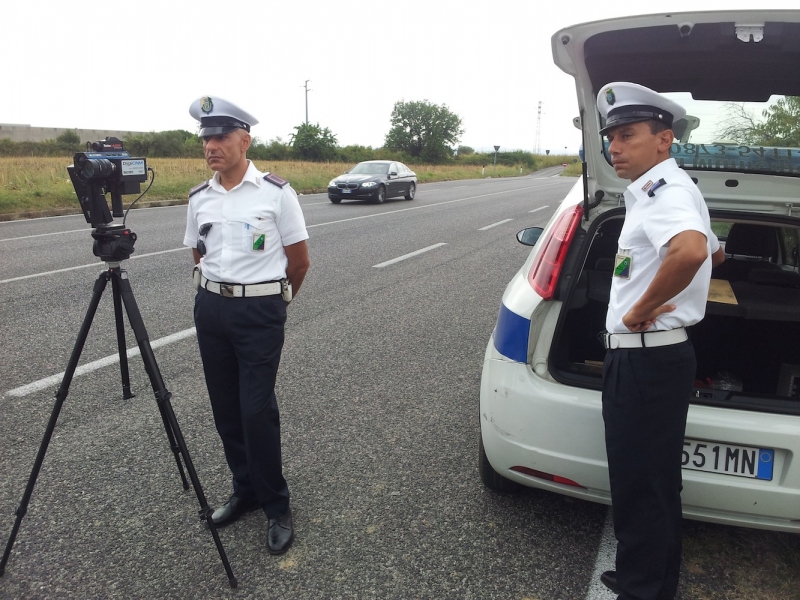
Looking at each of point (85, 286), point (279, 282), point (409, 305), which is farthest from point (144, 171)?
point (85, 286)

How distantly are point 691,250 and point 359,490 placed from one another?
1.87 metres

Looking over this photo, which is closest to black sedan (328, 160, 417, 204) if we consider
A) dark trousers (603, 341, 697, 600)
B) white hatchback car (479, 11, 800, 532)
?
white hatchback car (479, 11, 800, 532)

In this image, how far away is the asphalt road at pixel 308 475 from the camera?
8.11ft

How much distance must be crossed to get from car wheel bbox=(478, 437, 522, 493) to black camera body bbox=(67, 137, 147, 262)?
1.71 meters

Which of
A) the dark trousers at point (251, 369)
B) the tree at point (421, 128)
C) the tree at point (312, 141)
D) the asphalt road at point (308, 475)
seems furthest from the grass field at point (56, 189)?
the tree at point (421, 128)

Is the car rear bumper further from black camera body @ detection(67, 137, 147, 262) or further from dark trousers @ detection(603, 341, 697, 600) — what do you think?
black camera body @ detection(67, 137, 147, 262)

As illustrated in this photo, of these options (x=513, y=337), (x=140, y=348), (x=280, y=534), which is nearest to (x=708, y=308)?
(x=513, y=337)

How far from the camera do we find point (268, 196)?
2.64 meters

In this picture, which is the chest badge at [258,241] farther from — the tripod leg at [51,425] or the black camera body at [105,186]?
the tripod leg at [51,425]

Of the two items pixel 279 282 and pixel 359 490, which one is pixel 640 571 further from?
pixel 279 282

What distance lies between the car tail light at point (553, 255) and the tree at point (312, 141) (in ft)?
186

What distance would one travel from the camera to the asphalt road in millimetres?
2473

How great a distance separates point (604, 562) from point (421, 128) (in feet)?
302

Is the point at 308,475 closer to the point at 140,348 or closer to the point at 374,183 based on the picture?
the point at 140,348
